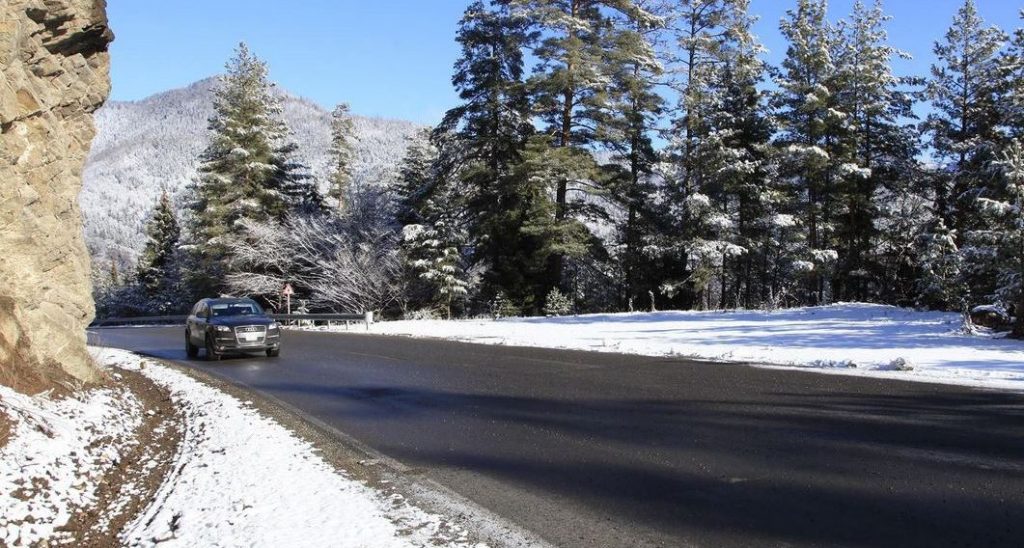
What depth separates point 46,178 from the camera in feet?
35.3

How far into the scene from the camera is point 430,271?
37406 millimetres

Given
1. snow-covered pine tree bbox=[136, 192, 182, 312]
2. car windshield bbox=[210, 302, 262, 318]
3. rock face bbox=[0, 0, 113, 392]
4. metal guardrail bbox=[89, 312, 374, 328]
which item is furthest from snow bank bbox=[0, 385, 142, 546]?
snow-covered pine tree bbox=[136, 192, 182, 312]

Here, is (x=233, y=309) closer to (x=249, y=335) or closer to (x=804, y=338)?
(x=249, y=335)

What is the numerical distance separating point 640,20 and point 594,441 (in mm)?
31361

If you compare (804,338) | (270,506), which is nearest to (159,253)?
(804,338)

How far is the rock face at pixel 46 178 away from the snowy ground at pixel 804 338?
11.9 m

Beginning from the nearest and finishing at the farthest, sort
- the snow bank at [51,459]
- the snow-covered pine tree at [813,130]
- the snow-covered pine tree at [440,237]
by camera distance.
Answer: the snow bank at [51,459] → the snow-covered pine tree at [813,130] → the snow-covered pine tree at [440,237]

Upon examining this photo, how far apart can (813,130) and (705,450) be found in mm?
29708

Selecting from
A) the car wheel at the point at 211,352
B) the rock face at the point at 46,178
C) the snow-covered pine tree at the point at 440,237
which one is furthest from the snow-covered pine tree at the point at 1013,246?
the snow-covered pine tree at the point at 440,237

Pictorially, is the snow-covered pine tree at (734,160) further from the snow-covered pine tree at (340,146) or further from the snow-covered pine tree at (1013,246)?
the snow-covered pine tree at (340,146)

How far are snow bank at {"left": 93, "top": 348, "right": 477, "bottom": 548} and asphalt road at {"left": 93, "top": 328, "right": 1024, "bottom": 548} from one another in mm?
774

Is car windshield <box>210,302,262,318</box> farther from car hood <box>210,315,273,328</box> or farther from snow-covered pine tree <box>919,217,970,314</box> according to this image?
snow-covered pine tree <box>919,217,970,314</box>

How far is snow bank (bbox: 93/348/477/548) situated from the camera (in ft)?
16.6

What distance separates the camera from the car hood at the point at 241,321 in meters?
19.0
